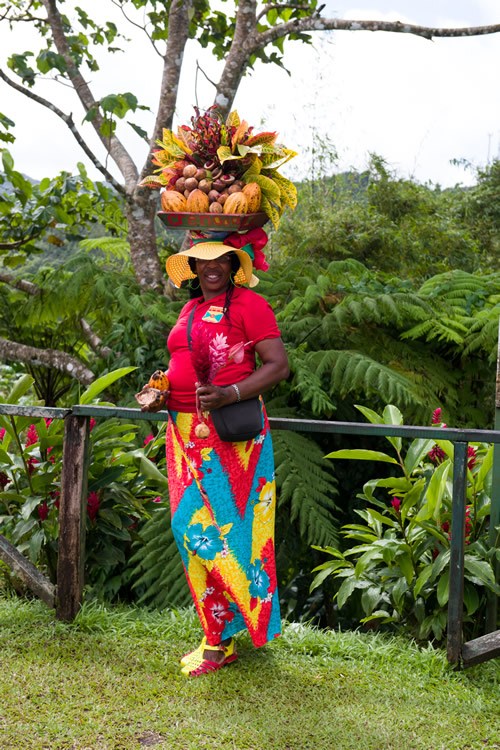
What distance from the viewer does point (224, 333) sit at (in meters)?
2.63

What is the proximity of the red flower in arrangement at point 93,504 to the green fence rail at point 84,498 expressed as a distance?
0.26m

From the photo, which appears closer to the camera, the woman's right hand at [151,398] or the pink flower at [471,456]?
the woman's right hand at [151,398]

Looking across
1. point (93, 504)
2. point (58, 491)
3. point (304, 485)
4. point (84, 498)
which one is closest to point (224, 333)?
point (84, 498)

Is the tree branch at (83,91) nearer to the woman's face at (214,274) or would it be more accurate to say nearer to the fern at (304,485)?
the fern at (304,485)

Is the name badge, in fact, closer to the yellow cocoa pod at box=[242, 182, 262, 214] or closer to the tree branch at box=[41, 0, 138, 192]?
the yellow cocoa pod at box=[242, 182, 262, 214]

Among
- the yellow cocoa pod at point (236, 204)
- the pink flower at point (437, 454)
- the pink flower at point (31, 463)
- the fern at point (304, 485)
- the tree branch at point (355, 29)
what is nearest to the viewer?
the yellow cocoa pod at point (236, 204)

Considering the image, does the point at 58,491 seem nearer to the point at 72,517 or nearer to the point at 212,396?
the point at 72,517

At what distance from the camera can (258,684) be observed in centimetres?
269

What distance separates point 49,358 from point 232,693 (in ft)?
13.3

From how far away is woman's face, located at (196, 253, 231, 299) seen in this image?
8.73 feet

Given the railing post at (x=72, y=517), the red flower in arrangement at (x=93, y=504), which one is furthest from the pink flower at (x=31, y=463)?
the railing post at (x=72, y=517)

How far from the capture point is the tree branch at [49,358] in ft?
19.9

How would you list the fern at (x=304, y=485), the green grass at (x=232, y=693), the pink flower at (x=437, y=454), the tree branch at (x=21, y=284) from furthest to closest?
the tree branch at (x=21, y=284)
the fern at (x=304, y=485)
the pink flower at (x=437, y=454)
the green grass at (x=232, y=693)

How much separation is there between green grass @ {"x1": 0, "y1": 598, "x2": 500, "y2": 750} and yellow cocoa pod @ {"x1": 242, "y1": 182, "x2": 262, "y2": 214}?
154 centimetres
